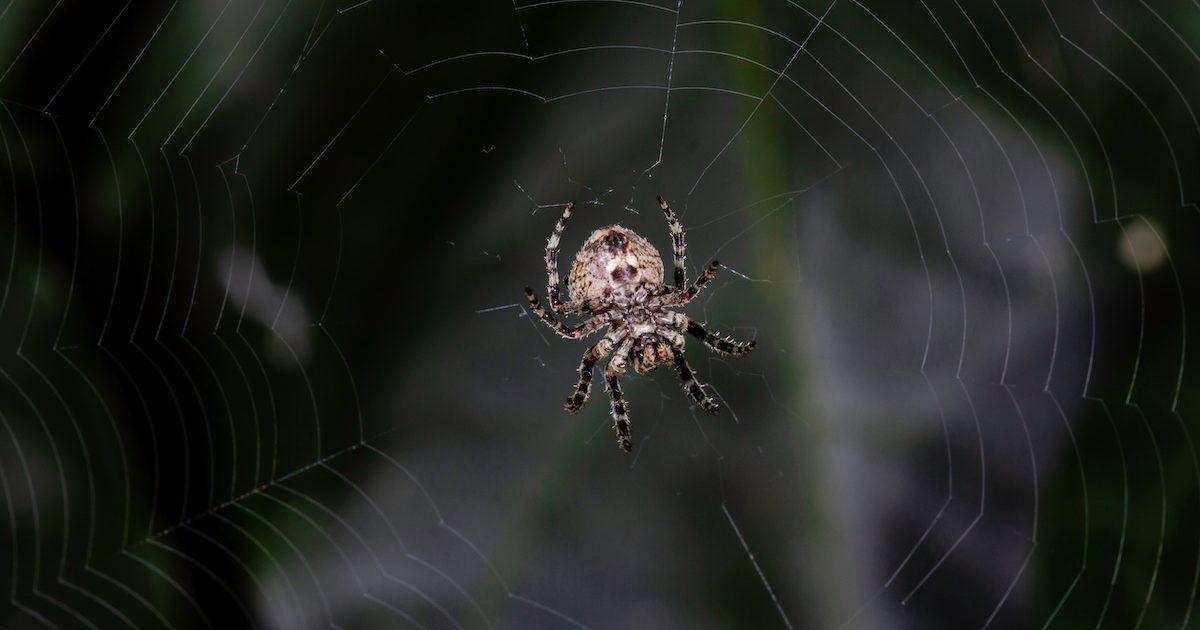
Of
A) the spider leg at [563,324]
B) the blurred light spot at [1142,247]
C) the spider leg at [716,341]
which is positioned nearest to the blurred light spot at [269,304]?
the spider leg at [563,324]

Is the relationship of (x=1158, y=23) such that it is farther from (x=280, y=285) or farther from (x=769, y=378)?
(x=280, y=285)

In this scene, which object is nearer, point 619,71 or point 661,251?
point 619,71

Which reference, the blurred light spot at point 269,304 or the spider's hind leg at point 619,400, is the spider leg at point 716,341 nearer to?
the spider's hind leg at point 619,400

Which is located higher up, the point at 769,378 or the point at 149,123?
the point at 149,123

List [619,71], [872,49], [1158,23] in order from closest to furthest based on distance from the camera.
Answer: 1. [1158,23]
2. [872,49]
3. [619,71]

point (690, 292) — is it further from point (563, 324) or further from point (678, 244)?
point (563, 324)

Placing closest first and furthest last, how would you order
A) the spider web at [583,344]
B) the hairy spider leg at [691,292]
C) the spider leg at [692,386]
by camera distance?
the spider web at [583,344] → the hairy spider leg at [691,292] → the spider leg at [692,386]

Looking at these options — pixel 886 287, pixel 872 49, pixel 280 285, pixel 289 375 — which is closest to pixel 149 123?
pixel 280 285

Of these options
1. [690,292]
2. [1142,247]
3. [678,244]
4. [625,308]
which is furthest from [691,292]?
[1142,247]
